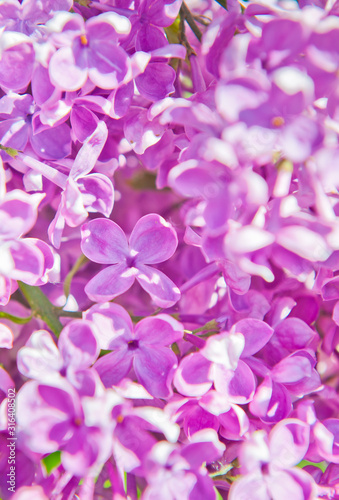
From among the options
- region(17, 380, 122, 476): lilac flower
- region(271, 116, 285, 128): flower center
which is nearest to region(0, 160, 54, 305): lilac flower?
region(17, 380, 122, 476): lilac flower

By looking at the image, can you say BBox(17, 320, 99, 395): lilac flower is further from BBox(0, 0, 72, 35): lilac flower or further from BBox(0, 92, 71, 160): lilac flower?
BBox(0, 0, 72, 35): lilac flower

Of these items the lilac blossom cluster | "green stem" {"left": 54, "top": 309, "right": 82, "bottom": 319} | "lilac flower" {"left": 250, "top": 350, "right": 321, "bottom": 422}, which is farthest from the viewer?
"green stem" {"left": 54, "top": 309, "right": 82, "bottom": 319}

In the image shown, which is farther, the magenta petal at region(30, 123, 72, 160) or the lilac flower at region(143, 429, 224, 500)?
the magenta petal at region(30, 123, 72, 160)

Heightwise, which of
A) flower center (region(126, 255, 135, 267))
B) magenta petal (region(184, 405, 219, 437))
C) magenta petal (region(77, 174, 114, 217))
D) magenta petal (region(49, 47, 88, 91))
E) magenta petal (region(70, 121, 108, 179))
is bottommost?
magenta petal (region(184, 405, 219, 437))

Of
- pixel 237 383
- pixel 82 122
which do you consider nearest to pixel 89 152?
pixel 82 122

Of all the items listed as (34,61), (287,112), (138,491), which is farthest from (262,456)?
(34,61)

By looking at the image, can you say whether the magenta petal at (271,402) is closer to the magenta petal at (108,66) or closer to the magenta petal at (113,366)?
the magenta petal at (113,366)
